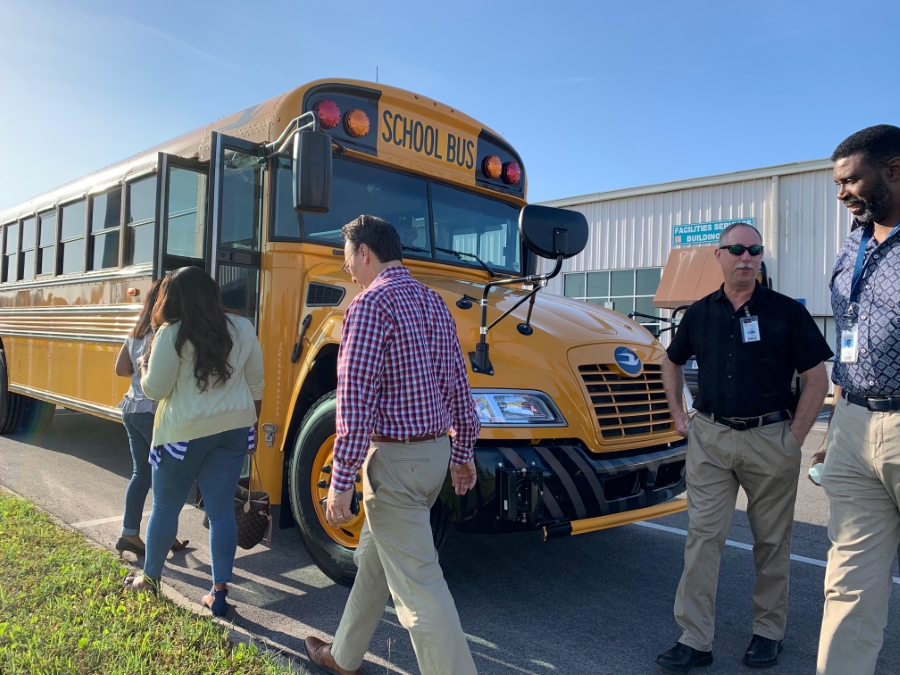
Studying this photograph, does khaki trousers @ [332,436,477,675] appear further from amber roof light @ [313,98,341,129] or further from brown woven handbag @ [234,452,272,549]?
amber roof light @ [313,98,341,129]

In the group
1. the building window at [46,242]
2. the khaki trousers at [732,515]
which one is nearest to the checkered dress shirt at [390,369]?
the khaki trousers at [732,515]

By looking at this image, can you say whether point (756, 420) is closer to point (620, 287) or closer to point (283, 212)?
point (283, 212)

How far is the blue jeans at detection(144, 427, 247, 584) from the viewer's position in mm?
3195

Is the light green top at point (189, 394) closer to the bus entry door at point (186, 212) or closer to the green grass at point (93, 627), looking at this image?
the green grass at point (93, 627)

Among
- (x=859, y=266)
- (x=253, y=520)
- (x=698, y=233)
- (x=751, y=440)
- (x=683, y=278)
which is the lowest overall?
(x=253, y=520)

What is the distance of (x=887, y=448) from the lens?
82.5 inches

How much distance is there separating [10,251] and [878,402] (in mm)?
8307

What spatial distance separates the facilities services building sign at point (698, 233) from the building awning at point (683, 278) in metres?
1.50

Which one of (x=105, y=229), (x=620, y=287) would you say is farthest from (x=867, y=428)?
(x=620, y=287)

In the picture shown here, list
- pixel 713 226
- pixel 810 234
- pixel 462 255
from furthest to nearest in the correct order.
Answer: pixel 713 226, pixel 810 234, pixel 462 255

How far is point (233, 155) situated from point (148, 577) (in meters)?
2.39

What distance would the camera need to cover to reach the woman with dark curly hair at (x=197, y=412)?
3.13m

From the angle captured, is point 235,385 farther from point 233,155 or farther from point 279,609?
point 233,155

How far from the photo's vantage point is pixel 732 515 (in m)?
2.85
